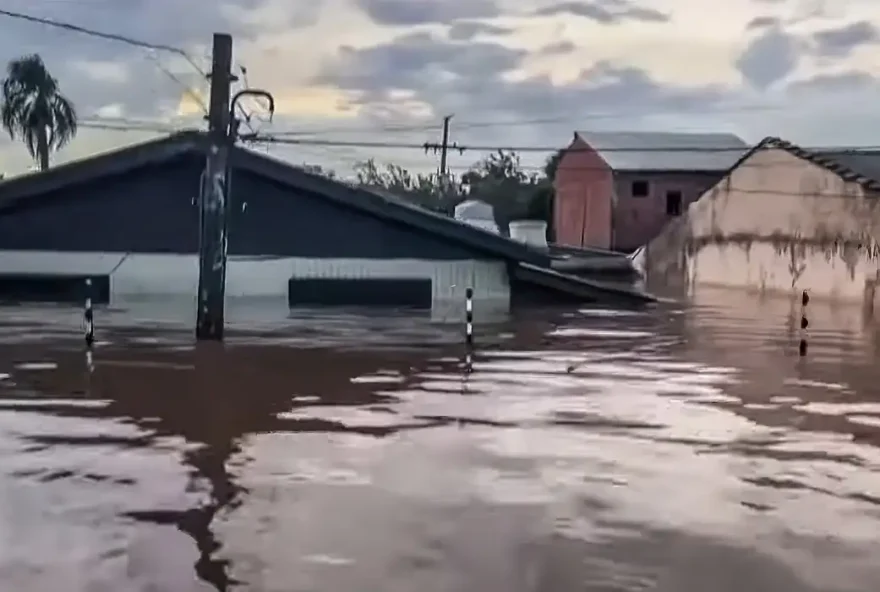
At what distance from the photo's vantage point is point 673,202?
185ft

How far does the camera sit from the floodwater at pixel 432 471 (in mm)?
7531

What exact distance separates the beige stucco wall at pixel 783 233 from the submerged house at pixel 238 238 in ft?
32.3

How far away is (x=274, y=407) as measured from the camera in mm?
14016

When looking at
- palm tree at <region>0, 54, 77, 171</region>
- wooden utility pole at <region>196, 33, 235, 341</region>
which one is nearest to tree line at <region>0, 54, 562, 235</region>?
palm tree at <region>0, 54, 77, 171</region>

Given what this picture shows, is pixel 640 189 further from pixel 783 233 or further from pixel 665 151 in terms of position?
pixel 783 233

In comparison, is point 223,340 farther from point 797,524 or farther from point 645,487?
point 797,524

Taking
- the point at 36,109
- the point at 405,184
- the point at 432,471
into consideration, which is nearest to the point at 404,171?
the point at 405,184

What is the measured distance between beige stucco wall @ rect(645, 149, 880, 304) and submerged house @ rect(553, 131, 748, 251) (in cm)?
864

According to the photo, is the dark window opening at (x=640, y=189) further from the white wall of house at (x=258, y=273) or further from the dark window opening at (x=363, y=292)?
the dark window opening at (x=363, y=292)

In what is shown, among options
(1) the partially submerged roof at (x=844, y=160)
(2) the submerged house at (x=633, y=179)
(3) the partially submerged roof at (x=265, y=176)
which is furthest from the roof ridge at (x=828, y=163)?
(2) the submerged house at (x=633, y=179)

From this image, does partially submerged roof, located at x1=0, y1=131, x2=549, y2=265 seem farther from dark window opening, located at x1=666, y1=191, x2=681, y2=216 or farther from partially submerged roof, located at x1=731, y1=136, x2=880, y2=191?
dark window opening, located at x1=666, y1=191, x2=681, y2=216

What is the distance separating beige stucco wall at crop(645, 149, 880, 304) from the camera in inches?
1384

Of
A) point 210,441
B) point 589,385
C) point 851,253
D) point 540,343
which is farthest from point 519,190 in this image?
point 210,441

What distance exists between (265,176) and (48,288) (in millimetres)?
5861
